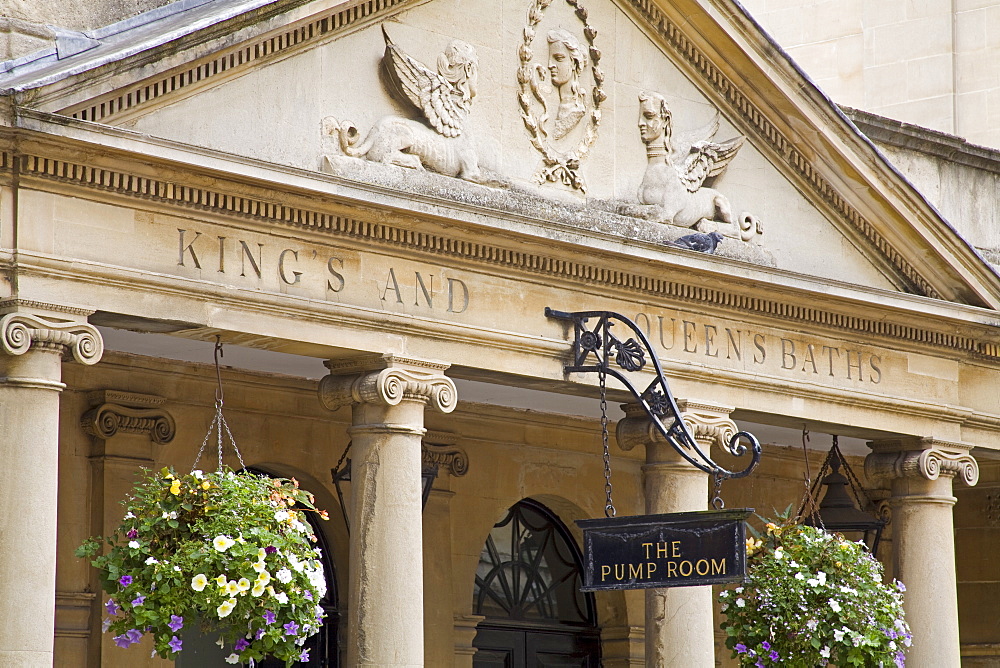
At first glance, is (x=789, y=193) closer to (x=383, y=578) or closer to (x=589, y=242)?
(x=589, y=242)

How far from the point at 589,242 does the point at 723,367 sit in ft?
6.03

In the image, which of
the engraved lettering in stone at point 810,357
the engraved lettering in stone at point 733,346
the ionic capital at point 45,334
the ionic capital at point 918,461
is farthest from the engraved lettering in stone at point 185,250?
the ionic capital at point 918,461

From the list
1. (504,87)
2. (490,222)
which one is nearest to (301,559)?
(490,222)

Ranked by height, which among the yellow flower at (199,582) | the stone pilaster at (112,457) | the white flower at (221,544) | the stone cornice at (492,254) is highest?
the stone cornice at (492,254)

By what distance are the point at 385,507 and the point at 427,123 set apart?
2.49m

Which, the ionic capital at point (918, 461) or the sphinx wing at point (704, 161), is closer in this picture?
the sphinx wing at point (704, 161)

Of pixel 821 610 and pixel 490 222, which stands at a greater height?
pixel 490 222

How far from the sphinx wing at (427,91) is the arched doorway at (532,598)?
Answer: 5167 mm

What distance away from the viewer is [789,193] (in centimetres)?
1418

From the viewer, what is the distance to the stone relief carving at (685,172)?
13.2 meters

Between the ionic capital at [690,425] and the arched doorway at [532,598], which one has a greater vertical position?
the ionic capital at [690,425]

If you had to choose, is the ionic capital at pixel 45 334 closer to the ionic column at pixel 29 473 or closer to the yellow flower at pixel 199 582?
the ionic column at pixel 29 473

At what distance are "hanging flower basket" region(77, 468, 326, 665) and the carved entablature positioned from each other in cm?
267

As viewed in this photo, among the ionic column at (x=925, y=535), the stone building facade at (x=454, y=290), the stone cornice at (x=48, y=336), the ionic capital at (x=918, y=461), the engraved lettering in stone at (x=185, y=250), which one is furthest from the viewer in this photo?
the ionic capital at (x=918, y=461)
